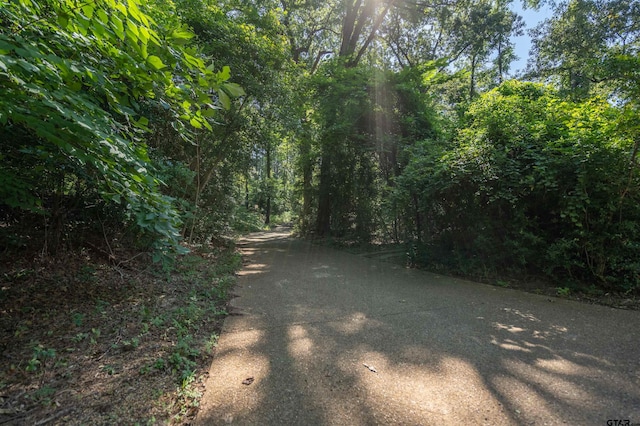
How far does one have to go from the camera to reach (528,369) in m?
2.49

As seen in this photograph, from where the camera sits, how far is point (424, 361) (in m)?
2.63

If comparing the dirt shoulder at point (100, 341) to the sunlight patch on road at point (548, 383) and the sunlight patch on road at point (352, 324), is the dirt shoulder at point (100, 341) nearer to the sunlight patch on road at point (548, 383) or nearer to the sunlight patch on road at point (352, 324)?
the sunlight patch on road at point (352, 324)

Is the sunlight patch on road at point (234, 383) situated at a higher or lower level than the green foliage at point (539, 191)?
lower

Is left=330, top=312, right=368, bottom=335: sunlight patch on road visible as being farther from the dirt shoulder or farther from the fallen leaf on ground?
the dirt shoulder

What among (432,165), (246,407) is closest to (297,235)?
(432,165)

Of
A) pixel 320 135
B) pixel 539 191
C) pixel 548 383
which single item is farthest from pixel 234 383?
pixel 320 135

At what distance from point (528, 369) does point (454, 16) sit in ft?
54.1

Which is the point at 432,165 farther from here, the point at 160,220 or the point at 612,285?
the point at 160,220

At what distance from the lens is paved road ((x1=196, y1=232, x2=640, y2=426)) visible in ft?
6.51

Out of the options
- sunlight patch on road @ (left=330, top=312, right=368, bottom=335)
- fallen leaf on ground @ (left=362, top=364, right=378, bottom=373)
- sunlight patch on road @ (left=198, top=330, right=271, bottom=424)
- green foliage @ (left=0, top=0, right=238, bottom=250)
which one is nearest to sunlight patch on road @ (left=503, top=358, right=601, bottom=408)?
fallen leaf on ground @ (left=362, top=364, right=378, bottom=373)

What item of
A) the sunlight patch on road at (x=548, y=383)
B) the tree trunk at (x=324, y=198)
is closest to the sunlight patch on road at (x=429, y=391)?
the sunlight patch on road at (x=548, y=383)

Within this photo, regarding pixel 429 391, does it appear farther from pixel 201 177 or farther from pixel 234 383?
pixel 201 177

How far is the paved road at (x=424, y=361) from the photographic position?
1.99 m

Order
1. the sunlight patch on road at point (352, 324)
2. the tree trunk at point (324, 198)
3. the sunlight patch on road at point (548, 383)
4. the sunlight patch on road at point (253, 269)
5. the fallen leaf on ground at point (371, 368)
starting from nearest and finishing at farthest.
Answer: the sunlight patch on road at point (548, 383) < the fallen leaf on ground at point (371, 368) < the sunlight patch on road at point (352, 324) < the sunlight patch on road at point (253, 269) < the tree trunk at point (324, 198)
